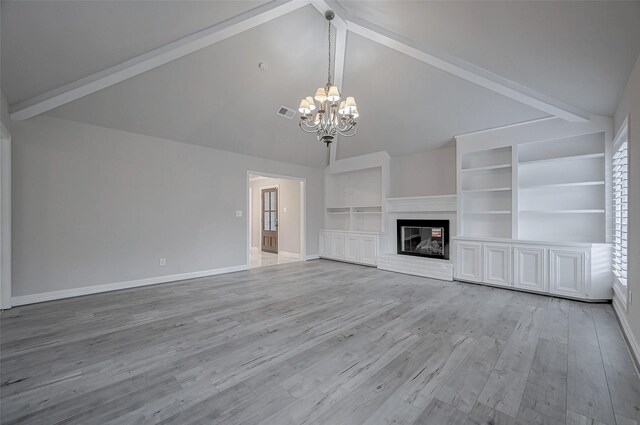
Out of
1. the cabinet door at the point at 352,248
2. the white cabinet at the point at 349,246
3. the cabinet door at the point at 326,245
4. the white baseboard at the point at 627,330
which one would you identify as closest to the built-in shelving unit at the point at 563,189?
the white baseboard at the point at 627,330

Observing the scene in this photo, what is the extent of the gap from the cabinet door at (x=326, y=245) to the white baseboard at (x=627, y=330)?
17.3 feet

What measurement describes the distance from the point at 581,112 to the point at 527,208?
5.15 ft

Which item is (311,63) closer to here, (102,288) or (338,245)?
(338,245)

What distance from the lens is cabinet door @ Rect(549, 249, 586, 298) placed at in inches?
156

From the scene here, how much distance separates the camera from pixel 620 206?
11.8ft

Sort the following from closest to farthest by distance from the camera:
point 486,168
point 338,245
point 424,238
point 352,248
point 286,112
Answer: point 486,168
point 286,112
point 424,238
point 352,248
point 338,245

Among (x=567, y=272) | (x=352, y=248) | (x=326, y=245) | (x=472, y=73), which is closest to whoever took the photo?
(x=472, y=73)

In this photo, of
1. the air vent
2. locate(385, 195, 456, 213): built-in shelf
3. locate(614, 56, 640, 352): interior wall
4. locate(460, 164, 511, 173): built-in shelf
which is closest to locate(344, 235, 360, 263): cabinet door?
locate(385, 195, 456, 213): built-in shelf

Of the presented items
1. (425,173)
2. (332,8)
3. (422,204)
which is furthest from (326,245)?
(332,8)

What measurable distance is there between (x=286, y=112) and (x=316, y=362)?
4476mm

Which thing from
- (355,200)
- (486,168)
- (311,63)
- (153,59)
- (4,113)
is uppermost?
(311,63)

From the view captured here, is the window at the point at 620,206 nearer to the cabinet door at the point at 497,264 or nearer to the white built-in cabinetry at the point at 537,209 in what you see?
the white built-in cabinetry at the point at 537,209

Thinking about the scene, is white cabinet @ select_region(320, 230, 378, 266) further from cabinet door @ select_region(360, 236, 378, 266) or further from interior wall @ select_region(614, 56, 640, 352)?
interior wall @ select_region(614, 56, 640, 352)

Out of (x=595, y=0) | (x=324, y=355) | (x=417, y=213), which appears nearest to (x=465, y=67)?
(x=595, y=0)
